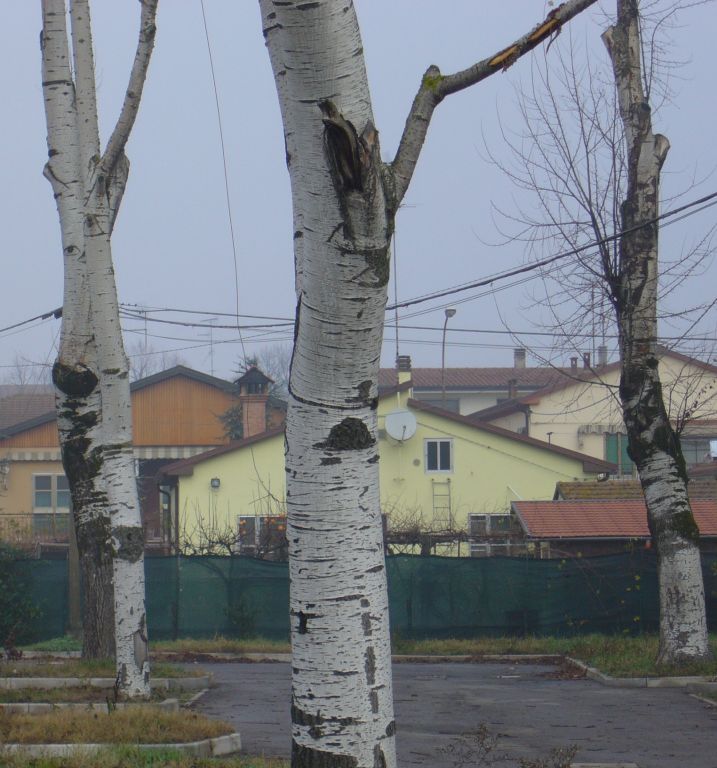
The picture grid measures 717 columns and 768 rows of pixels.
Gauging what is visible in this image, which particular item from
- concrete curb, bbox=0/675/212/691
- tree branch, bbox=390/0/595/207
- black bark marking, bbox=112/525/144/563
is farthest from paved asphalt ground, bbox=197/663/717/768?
tree branch, bbox=390/0/595/207

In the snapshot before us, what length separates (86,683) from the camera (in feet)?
38.1

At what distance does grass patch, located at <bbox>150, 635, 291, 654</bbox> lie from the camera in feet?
63.1

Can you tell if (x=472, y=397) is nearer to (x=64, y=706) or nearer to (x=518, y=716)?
(x=518, y=716)

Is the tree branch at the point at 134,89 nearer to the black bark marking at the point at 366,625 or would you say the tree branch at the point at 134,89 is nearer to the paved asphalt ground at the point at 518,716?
the paved asphalt ground at the point at 518,716

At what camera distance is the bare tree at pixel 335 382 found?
11.5 ft

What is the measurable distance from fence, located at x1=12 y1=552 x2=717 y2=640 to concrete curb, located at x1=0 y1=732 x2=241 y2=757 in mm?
11993

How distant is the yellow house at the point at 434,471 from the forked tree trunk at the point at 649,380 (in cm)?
2040

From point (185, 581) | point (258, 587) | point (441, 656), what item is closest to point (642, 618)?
Answer: point (441, 656)

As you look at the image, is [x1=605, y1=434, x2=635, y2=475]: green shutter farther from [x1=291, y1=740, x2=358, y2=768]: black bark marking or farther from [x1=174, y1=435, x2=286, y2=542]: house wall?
[x1=291, y1=740, x2=358, y2=768]: black bark marking

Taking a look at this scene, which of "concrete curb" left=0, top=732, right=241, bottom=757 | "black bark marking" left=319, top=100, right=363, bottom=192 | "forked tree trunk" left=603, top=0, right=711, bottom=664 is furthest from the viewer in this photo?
"forked tree trunk" left=603, top=0, right=711, bottom=664

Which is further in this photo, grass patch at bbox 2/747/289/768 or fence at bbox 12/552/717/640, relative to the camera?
fence at bbox 12/552/717/640

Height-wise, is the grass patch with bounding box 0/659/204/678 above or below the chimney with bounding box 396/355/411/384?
below

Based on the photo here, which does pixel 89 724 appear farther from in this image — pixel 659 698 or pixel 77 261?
pixel 659 698

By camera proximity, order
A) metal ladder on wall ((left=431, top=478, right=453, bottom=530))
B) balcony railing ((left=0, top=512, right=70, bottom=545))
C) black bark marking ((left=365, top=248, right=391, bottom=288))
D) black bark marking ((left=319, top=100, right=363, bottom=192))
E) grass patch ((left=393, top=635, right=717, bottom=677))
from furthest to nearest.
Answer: metal ladder on wall ((left=431, top=478, right=453, bottom=530))
balcony railing ((left=0, top=512, right=70, bottom=545))
grass patch ((left=393, top=635, right=717, bottom=677))
black bark marking ((left=365, top=248, right=391, bottom=288))
black bark marking ((left=319, top=100, right=363, bottom=192))
